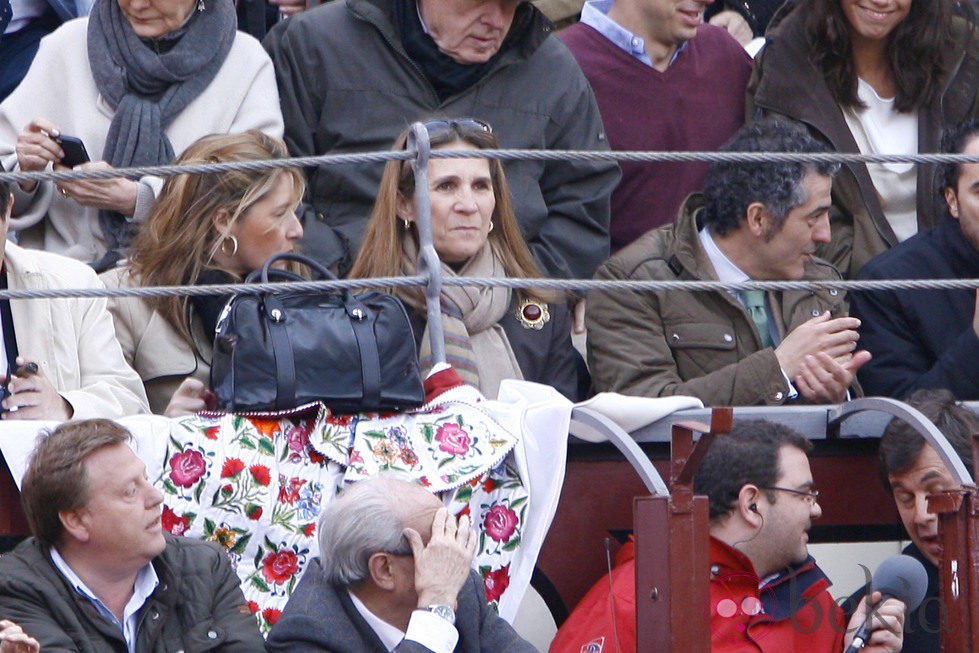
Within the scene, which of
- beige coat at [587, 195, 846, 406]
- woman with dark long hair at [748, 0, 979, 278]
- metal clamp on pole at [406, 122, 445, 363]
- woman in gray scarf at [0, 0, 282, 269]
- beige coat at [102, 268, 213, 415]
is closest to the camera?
metal clamp on pole at [406, 122, 445, 363]

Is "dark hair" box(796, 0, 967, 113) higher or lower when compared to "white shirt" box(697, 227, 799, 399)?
higher

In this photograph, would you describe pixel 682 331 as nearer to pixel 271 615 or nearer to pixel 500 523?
pixel 500 523

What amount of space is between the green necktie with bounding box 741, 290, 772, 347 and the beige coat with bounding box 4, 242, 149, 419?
1.79 metres

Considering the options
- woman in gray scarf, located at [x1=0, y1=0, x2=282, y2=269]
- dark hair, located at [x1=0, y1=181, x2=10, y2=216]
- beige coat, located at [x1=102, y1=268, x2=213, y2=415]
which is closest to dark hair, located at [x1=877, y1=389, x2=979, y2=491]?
beige coat, located at [x1=102, y1=268, x2=213, y2=415]

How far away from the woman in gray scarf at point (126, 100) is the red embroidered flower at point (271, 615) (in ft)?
4.94

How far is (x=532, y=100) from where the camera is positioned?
5902 millimetres

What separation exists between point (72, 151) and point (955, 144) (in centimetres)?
263

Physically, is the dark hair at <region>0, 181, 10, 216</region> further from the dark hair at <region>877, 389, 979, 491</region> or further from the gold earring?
the dark hair at <region>877, 389, 979, 491</region>

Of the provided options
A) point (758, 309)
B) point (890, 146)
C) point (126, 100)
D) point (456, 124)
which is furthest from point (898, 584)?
point (126, 100)

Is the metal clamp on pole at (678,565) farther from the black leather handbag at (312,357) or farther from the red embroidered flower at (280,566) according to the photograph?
the red embroidered flower at (280,566)

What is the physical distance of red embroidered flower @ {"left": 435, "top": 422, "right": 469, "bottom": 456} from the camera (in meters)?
4.42

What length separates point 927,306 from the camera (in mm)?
5520

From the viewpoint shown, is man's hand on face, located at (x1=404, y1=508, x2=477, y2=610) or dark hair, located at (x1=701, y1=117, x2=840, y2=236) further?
dark hair, located at (x1=701, y1=117, x2=840, y2=236)

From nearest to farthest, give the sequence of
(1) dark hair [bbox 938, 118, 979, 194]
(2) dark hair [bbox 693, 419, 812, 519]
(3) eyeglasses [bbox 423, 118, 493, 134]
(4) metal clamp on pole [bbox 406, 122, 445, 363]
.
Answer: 1. (2) dark hair [bbox 693, 419, 812, 519]
2. (4) metal clamp on pole [bbox 406, 122, 445, 363]
3. (3) eyeglasses [bbox 423, 118, 493, 134]
4. (1) dark hair [bbox 938, 118, 979, 194]
